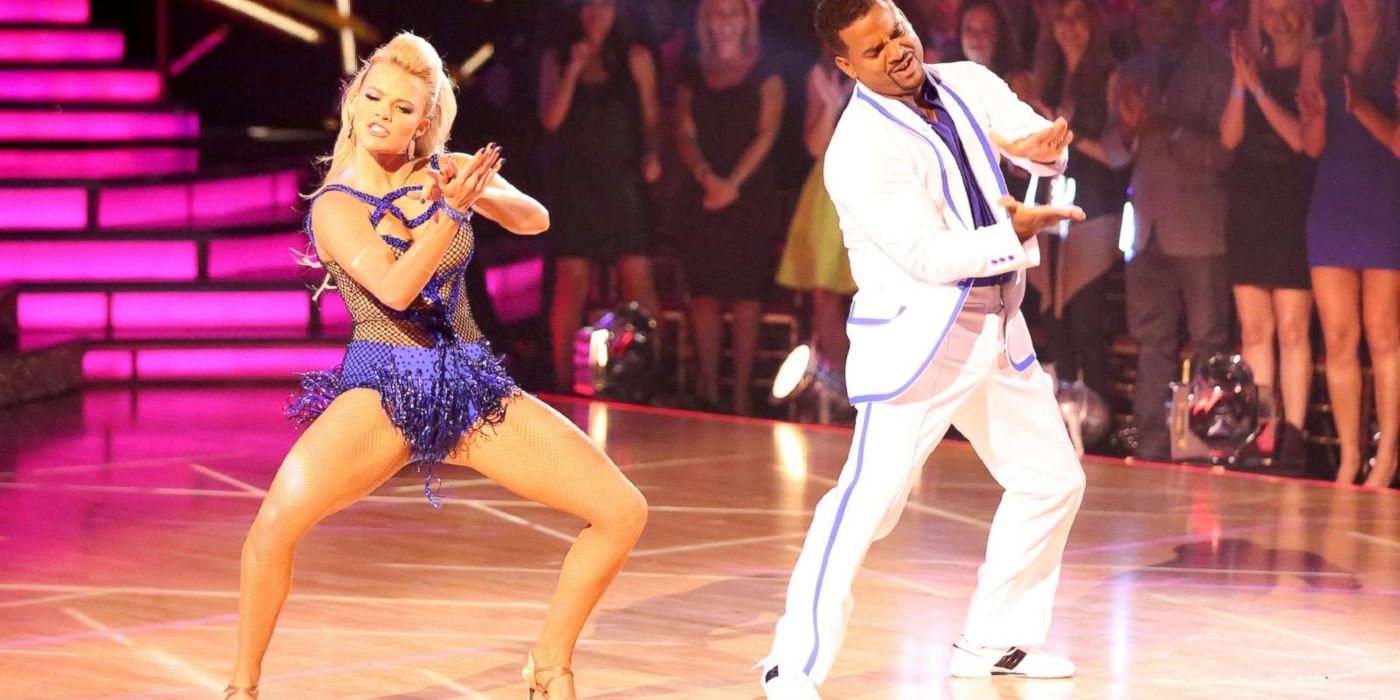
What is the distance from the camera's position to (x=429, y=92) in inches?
149

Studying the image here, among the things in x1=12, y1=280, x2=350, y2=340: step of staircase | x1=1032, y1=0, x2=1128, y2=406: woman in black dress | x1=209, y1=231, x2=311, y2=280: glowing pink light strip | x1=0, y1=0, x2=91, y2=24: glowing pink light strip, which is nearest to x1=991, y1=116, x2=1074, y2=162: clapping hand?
x1=1032, y1=0, x2=1128, y2=406: woman in black dress

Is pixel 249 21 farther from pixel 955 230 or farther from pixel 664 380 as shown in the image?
pixel 955 230

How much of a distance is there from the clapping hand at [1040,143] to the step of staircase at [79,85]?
8.86m

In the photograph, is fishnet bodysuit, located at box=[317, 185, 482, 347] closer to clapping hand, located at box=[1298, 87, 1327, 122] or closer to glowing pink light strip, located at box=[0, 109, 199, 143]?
clapping hand, located at box=[1298, 87, 1327, 122]

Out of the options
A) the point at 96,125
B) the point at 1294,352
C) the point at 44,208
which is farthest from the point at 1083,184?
the point at 96,125

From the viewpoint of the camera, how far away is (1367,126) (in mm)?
7551

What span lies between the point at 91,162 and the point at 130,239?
881mm

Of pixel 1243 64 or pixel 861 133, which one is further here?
pixel 1243 64

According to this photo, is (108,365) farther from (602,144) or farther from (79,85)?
(602,144)

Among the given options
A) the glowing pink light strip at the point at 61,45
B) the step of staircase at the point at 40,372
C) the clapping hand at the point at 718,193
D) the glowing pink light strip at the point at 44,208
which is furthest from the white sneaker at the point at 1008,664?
the glowing pink light strip at the point at 61,45

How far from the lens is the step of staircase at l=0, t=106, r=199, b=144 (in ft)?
37.2

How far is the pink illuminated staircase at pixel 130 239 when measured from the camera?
10.4 metres

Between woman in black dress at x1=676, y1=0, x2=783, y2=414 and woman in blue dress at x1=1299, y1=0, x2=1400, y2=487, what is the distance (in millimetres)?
2755

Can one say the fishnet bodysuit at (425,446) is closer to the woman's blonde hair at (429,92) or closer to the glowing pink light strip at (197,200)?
the woman's blonde hair at (429,92)
